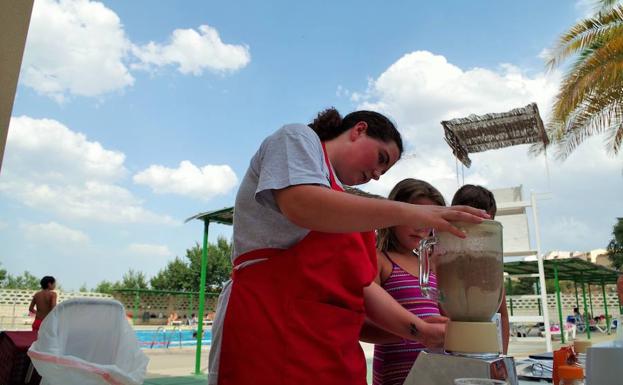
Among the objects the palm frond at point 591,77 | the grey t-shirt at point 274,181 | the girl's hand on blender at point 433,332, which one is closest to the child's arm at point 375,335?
the girl's hand on blender at point 433,332

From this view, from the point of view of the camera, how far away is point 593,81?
757 centimetres

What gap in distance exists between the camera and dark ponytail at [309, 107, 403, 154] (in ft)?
4.25

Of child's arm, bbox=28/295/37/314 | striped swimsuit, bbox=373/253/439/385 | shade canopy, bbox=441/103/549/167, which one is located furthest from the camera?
child's arm, bbox=28/295/37/314

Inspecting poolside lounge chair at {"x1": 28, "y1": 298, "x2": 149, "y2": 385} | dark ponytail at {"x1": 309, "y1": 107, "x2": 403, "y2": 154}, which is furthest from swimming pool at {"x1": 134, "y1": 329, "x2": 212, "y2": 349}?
dark ponytail at {"x1": 309, "y1": 107, "x2": 403, "y2": 154}

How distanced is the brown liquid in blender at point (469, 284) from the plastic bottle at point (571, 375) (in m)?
0.21

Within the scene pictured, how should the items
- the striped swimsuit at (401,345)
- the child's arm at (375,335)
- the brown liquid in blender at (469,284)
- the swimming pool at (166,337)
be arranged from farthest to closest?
the swimming pool at (166,337) < the striped swimsuit at (401,345) < the child's arm at (375,335) < the brown liquid in blender at (469,284)

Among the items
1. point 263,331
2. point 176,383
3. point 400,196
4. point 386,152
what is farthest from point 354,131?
point 176,383

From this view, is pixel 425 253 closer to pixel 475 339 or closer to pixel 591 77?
pixel 475 339

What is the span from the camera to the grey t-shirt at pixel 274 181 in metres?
1.00

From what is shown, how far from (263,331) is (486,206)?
1575mm

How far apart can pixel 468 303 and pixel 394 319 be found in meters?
0.33

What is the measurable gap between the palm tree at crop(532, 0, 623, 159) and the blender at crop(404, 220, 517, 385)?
769 cm

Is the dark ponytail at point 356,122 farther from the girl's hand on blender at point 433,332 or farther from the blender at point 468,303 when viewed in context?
the girl's hand on blender at point 433,332

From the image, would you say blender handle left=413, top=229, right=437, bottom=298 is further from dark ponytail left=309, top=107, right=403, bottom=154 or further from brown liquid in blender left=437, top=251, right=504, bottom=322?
dark ponytail left=309, top=107, right=403, bottom=154
